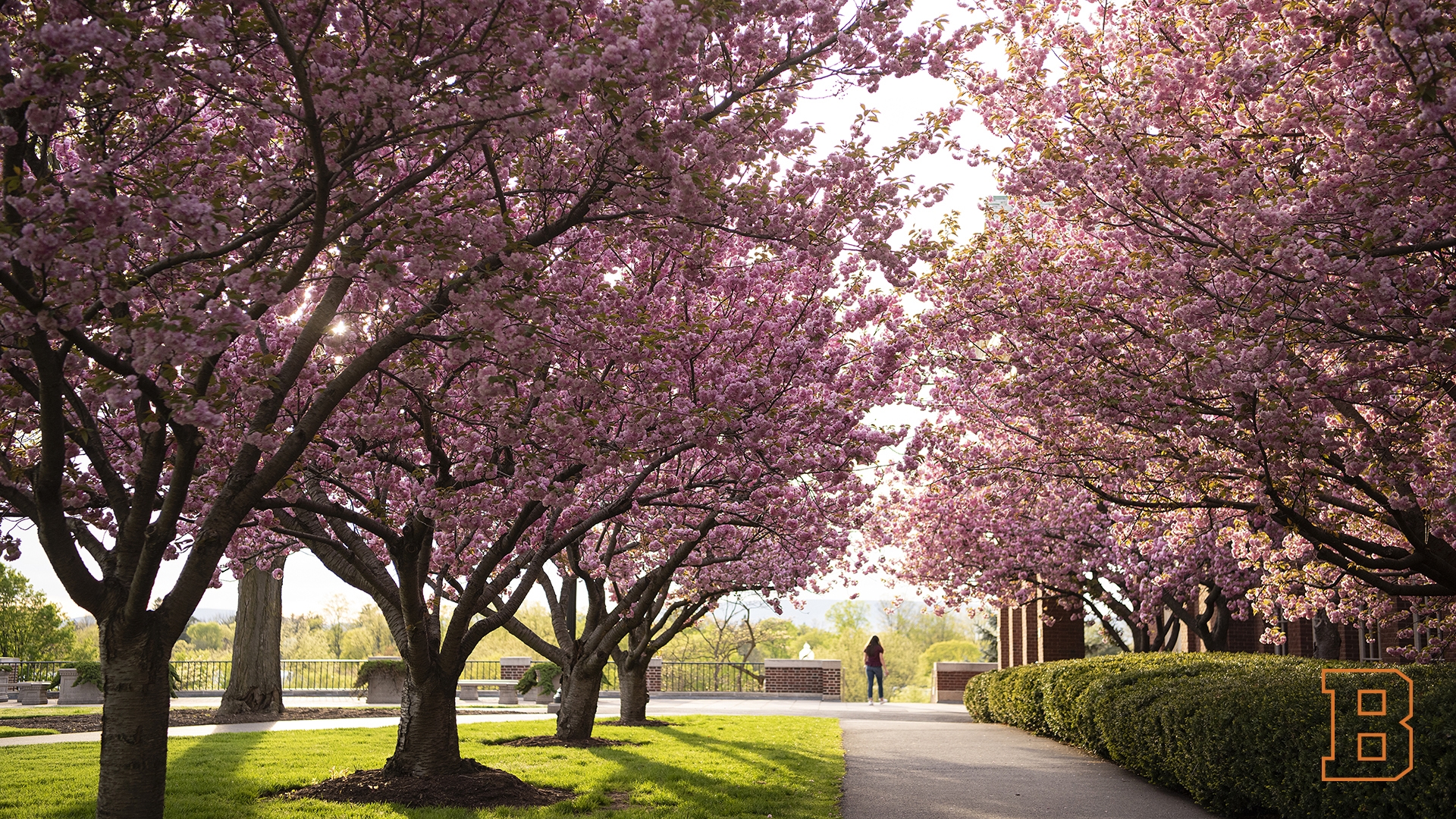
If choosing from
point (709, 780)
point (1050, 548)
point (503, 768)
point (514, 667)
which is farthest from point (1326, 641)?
point (514, 667)

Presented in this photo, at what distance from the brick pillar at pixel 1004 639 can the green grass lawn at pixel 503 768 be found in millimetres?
19471

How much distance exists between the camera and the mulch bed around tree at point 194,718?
1492 cm

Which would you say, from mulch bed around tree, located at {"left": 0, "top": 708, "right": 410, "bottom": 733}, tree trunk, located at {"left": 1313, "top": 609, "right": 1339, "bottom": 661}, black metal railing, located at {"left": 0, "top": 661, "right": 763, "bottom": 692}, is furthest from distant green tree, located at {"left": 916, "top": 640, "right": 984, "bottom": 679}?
mulch bed around tree, located at {"left": 0, "top": 708, "right": 410, "bottom": 733}

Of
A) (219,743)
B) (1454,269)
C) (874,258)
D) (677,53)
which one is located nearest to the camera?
(677,53)

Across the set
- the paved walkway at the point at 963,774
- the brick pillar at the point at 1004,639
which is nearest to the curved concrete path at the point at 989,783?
the paved walkway at the point at 963,774

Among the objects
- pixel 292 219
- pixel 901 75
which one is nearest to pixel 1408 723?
pixel 901 75

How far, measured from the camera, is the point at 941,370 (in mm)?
14273

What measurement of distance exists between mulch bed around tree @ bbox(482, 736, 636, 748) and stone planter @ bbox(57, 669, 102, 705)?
11077 millimetres

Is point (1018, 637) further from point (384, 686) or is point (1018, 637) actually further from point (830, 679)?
point (384, 686)

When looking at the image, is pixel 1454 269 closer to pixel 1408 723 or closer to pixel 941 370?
pixel 1408 723

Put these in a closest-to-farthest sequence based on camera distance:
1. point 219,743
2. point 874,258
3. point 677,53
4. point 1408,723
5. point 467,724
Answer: point 677,53
point 1408,723
point 874,258
point 219,743
point 467,724

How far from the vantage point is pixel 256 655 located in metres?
17.7

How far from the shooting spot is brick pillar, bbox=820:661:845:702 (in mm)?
28812

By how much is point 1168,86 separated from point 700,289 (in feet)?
14.5
